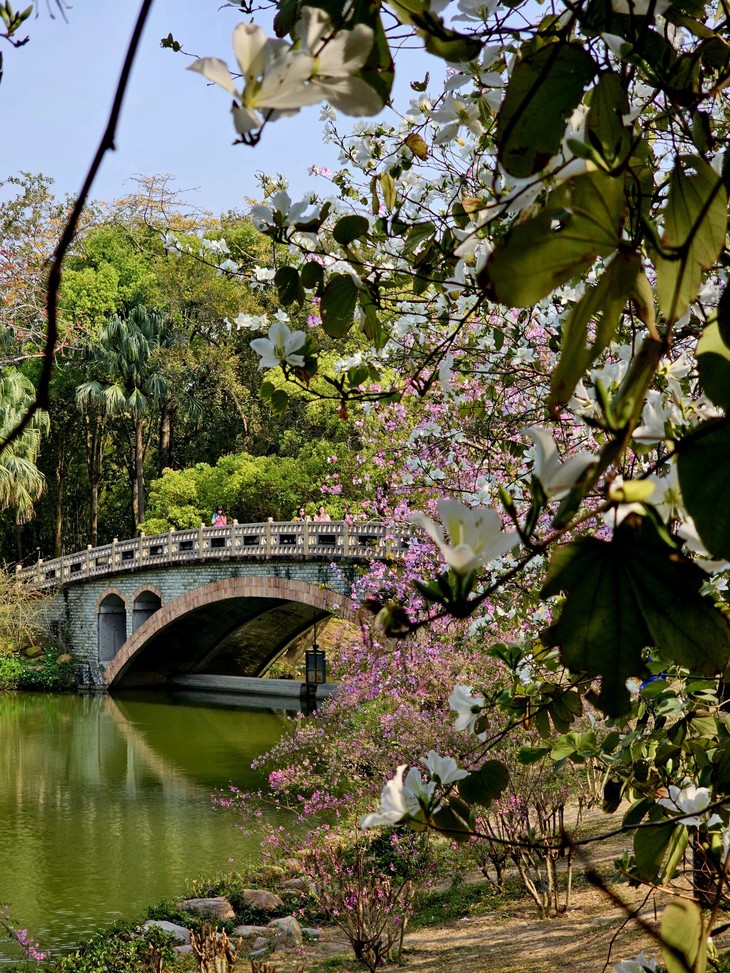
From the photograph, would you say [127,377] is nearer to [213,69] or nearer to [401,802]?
[401,802]

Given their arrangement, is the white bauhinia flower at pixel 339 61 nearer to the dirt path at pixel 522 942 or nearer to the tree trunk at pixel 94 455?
the dirt path at pixel 522 942

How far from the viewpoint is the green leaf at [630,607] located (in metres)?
0.71

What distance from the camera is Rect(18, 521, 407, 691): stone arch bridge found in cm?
1962

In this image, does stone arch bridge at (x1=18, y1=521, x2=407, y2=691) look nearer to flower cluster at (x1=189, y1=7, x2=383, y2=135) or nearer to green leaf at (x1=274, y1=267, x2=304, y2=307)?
green leaf at (x1=274, y1=267, x2=304, y2=307)

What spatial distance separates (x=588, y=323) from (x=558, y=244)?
62mm

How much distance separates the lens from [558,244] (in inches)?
25.0

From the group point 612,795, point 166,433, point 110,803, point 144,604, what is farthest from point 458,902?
point 166,433

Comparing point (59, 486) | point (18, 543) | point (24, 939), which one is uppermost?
point (59, 486)

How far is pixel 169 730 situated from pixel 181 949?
11.4m

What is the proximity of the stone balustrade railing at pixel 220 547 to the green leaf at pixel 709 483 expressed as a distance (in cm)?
1476

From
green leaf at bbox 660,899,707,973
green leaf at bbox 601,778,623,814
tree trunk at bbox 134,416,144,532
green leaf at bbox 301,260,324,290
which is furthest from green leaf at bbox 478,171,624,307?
tree trunk at bbox 134,416,144,532

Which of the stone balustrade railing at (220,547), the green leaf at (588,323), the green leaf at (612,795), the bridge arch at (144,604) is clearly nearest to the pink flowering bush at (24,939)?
the green leaf at (612,795)

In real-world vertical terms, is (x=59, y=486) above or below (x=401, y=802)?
above

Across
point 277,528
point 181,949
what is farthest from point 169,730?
point 181,949
